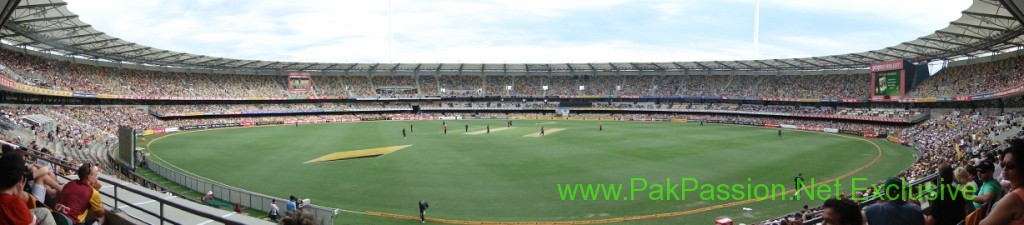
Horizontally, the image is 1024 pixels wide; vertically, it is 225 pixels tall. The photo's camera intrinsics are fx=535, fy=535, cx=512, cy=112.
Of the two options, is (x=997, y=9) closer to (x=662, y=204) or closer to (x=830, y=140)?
(x=830, y=140)

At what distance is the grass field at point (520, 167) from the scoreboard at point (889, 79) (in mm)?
10612

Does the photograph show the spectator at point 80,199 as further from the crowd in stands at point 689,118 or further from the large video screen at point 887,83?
the large video screen at point 887,83

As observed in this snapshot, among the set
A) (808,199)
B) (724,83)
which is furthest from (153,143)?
(724,83)

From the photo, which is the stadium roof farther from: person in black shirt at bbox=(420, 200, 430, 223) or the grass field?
person in black shirt at bbox=(420, 200, 430, 223)

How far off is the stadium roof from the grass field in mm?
9649

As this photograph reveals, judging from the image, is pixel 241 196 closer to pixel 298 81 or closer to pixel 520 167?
pixel 520 167

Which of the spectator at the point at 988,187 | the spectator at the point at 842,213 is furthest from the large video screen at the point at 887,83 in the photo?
the spectator at the point at 842,213

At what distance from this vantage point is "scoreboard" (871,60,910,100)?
51312 mm

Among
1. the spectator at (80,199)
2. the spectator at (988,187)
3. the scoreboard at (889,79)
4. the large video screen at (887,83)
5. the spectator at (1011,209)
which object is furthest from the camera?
the large video screen at (887,83)

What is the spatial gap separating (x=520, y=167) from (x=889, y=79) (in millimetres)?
44276

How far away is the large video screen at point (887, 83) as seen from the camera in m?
51.7

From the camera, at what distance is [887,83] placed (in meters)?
52.5

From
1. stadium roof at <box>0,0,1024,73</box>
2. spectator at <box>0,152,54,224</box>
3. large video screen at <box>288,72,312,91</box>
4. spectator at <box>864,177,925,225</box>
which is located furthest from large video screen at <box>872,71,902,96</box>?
large video screen at <box>288,72,312,91</box>

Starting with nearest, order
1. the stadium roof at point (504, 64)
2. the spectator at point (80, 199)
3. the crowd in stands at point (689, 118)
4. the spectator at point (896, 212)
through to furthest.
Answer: the spectator at point (896, 212), the spectator at point (80, 199), the crowd in stands at point (689, 118), the stadium roof at point (504, 64)
